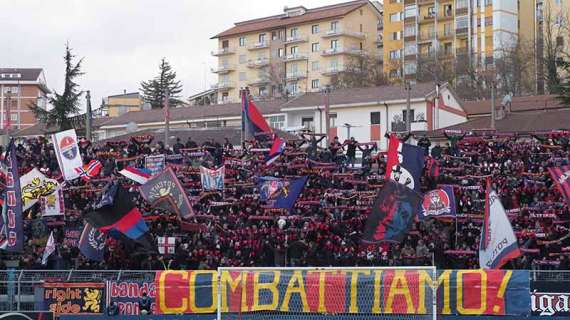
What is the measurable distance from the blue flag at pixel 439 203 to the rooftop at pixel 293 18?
237 ft

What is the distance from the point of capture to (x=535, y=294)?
17.5m

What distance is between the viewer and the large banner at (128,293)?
60.6 ft

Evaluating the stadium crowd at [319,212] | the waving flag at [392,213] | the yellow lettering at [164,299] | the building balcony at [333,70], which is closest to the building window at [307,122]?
the stadium crowd at [319,212]

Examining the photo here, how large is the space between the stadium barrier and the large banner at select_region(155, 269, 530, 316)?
18mm

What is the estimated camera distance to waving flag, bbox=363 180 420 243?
20.6m

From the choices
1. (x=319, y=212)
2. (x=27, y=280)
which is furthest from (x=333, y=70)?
(x=27, y=280)

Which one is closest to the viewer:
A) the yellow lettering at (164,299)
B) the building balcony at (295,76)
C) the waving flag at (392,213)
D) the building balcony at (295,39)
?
the yellow lettering at (164,299)

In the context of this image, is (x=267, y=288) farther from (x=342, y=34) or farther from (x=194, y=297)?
(x=342, y=34)

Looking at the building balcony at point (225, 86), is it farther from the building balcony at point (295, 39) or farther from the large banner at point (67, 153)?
the large banner at point (67, 153)

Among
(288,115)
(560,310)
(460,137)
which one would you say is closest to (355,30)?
(288,115)

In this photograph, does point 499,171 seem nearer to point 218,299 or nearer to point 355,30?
point 218,299

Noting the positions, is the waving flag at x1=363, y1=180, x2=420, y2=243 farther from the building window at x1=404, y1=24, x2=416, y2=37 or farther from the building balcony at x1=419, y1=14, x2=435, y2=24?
the building window at x1=404, y1=24, x2=416, y2=37

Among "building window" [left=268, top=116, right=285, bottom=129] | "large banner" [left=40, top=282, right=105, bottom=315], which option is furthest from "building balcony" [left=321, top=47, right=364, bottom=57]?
"large banner" [left=40, top=282, right=105, bottom=315]

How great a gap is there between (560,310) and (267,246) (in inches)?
356
